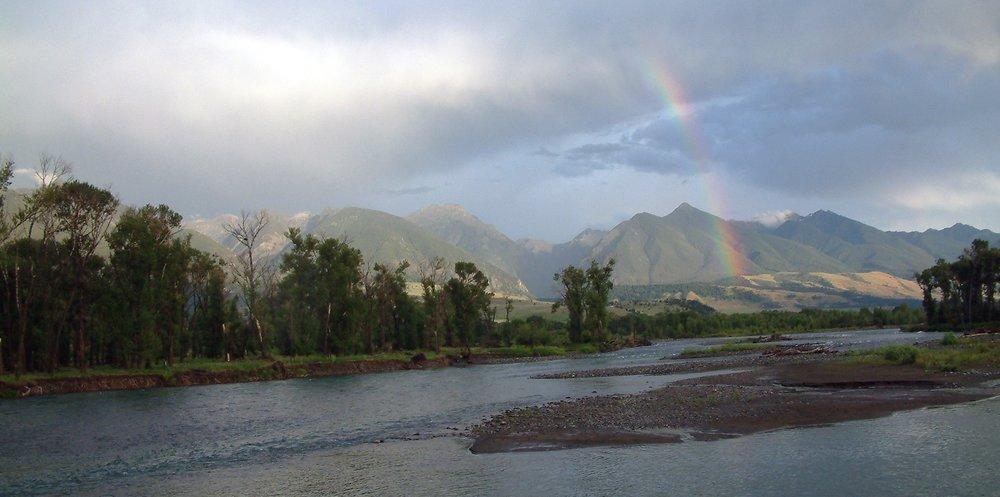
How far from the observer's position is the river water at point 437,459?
2111cm

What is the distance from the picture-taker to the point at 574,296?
14688 cm

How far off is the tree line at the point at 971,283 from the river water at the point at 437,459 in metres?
130

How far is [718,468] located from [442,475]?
988 centimetres

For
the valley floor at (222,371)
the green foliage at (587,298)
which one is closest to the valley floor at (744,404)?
the valley floor at (222,371)

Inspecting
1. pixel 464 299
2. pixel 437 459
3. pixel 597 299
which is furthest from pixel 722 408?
pixel 597 299

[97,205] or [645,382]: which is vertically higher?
[97,205]

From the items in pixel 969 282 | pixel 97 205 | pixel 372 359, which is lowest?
pixel 372 359

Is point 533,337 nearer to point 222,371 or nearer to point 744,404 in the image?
point 222,371

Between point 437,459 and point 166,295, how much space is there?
6748 centimetres

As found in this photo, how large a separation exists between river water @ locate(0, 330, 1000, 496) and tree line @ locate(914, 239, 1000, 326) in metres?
130

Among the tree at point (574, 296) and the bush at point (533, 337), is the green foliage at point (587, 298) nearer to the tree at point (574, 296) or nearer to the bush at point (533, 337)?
the tree at point (574, 296)

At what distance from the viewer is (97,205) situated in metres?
67.2

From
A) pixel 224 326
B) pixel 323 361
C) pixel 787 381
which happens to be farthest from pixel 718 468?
pixel 224 326

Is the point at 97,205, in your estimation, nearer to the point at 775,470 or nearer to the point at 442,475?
the point at 442,475
